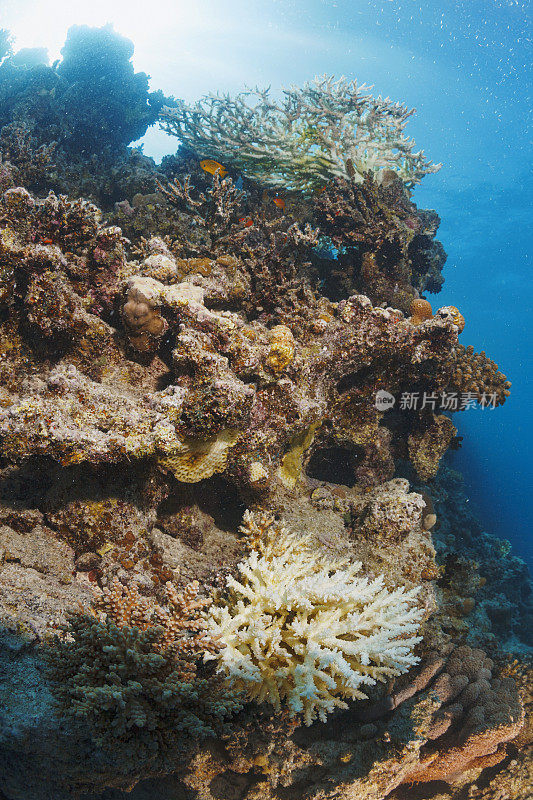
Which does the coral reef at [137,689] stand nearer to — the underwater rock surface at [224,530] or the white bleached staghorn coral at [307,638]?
the underwater rock surface at [224,530]

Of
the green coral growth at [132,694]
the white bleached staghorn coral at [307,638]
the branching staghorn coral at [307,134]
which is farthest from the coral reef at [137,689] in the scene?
the branching staghorn coral at [307,134]

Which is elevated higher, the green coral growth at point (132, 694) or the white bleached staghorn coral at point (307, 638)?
the white bleached staghorn coral at point (307, 638)

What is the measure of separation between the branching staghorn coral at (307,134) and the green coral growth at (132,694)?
744cm

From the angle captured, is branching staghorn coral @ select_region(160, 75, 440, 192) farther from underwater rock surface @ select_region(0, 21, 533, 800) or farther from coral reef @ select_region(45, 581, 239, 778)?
coral reef @ select_region(45, 581, 239, 778)

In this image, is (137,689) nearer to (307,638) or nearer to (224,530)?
(307,638)

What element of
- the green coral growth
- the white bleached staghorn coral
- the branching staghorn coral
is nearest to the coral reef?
the green coral growth

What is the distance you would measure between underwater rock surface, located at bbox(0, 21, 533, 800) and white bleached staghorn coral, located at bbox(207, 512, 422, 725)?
2 centimetres

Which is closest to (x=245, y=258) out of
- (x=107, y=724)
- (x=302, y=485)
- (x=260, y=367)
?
(x=260, y=367)

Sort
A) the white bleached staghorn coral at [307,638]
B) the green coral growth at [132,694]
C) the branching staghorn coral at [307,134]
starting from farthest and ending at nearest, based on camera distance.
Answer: the branching staghorn coral at [307,134]
the white bleached staghorn coral at [307,638]
the green coral growth at [132,694]

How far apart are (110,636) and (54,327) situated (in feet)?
8.12

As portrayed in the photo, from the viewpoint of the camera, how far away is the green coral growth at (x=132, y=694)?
70.9 inches

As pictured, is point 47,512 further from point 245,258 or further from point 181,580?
point 245,258

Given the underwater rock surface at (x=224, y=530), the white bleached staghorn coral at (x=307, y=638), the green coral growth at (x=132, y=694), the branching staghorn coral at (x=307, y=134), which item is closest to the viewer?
the green coral growth at (x=132, y=694)

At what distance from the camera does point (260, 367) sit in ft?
12.0
